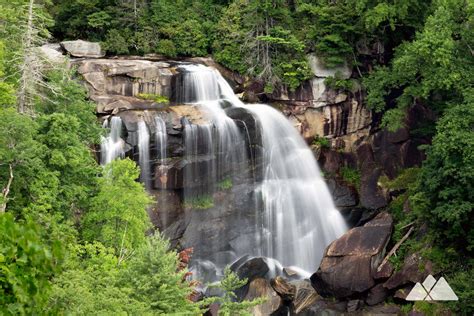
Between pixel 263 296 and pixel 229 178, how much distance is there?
718 cm

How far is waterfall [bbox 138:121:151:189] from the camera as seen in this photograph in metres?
24.6

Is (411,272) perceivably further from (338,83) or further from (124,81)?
(124,81)

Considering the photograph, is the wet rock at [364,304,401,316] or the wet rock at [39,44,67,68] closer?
the wet rock at [364,304,401,316]

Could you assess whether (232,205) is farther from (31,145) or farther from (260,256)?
(31,145)

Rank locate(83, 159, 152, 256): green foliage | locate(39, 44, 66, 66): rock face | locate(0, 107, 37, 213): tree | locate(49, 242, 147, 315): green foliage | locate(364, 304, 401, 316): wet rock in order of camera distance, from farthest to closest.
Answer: locate(39, 44, 66, 66): rock face → locate(364, 304, 401, 316): wet rock → locate(83, 159, 152, 256): green foliage → locate(0, 107, 37, 213): tree → locate(49, 242, 147, 315): green foliage

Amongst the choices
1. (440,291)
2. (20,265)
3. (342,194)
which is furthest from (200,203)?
(20,265)

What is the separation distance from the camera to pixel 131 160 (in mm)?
22547

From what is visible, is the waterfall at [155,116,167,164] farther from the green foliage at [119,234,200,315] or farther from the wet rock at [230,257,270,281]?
the green foliage at [119,234,200,315]

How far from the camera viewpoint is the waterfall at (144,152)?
24.6 metres

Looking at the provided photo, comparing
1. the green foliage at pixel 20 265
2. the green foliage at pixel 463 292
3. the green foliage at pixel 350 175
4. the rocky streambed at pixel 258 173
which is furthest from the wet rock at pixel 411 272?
the green foliage at pixel 20 265

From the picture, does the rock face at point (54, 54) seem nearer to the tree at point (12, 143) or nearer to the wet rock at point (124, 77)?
the wet rock at point (124, 77)

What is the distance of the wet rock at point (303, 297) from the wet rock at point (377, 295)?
232 cm

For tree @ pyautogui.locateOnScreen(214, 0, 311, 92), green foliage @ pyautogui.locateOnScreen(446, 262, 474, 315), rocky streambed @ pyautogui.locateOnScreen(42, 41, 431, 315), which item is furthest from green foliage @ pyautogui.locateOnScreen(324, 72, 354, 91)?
green foliage @ pyautogui.locateOnScreen(446, 262, 474, 315)

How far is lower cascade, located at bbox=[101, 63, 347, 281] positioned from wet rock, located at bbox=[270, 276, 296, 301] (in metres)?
2.20
